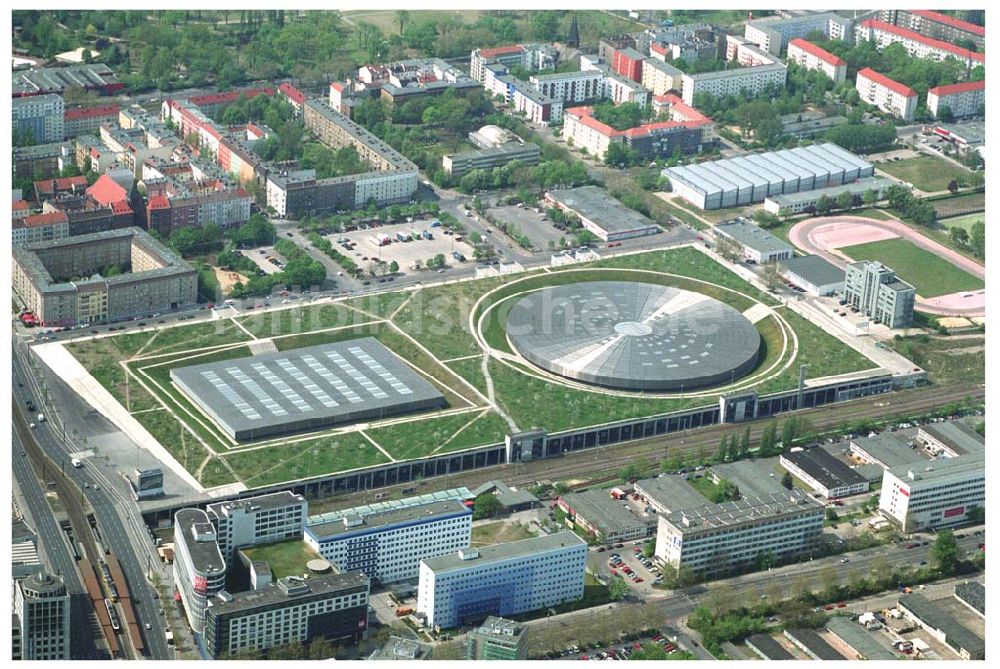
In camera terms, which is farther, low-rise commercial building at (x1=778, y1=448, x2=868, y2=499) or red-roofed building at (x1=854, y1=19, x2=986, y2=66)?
red-roofed building at (x1=854, y1=19, x2=986, y2=66)

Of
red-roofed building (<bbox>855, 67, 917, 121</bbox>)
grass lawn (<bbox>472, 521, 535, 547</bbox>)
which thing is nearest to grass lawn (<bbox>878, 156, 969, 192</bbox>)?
red-roofed building (<bbox>855, 67, 917, 121</bbox>)

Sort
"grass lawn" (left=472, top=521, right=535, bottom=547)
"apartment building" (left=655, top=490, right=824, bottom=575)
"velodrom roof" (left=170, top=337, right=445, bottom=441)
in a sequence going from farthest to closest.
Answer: "velodrom roof" (left=170, top=337, right=445, bottom=441)
"grass lawn" (left=472, top=521, right=535, bottom=547)
"apartment building" (left=655, top=490, right=824, bottom=575)

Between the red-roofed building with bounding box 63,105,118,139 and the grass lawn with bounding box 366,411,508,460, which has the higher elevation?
the red-roofed building with bounding box 63,105,118,139

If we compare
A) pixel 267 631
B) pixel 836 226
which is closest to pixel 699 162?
pixel 836 226

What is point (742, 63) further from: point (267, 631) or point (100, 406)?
point (267, 631)

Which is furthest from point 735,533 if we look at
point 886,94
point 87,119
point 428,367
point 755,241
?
point 886,94

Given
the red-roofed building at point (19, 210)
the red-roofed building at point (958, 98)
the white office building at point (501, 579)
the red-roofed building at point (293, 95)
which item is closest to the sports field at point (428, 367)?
the white office building at point (501, 579)

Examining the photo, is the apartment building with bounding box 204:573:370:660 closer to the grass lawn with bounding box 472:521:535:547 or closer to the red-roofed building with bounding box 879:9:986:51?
the grass lawn with bounding box 472:521:535:547
